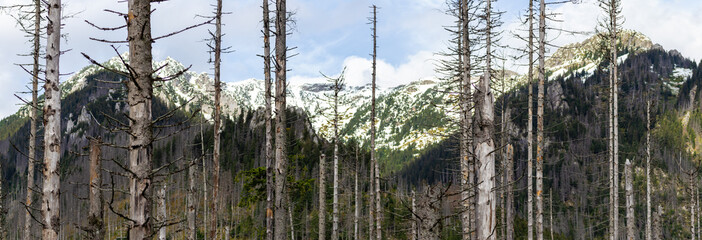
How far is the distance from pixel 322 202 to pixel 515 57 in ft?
35.9

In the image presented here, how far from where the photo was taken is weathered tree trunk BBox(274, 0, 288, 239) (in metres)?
10.9

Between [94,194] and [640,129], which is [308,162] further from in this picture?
[640,129]

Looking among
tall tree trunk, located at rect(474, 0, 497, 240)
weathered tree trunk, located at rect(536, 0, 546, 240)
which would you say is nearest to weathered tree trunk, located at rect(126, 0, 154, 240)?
tall tree trunk, located at rect(474, 0, 497, 240)

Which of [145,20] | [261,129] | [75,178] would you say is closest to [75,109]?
[75,178]

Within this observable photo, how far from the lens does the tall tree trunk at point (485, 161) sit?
21.2 feet

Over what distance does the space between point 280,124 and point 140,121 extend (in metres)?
6.61

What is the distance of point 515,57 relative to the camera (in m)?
17.5

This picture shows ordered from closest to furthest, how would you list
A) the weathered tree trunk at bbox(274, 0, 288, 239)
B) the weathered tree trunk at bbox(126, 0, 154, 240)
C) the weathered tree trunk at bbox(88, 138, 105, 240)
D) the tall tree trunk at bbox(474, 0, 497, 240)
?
the weathered tree trunk at bbox(126, 0, 154, 240) → the tall tree trunk at bbox(474, 0, 497, 240) → the weathered tree trunk at bbox(88, 138, 105, 240) → the weathered tree trunk at bbox(274, 0, 288, 239)

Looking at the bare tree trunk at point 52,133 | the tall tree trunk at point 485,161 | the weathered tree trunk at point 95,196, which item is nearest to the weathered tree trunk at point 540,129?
the tall tree trunk at point 485,161

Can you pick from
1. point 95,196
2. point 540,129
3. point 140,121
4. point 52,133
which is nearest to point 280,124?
point 95,196

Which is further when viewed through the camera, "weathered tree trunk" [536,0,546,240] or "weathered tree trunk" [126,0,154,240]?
"weathered tree trunk" [536,0,546,240]

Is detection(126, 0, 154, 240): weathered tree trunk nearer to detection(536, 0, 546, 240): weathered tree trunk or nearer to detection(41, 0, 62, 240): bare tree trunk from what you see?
detection(41, 0, 62, 240): bare tree trunk

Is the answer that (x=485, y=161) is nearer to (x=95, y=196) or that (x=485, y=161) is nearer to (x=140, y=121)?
(x=140, y=121)

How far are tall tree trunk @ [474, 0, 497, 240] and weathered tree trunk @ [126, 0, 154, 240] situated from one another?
15.2 ft
